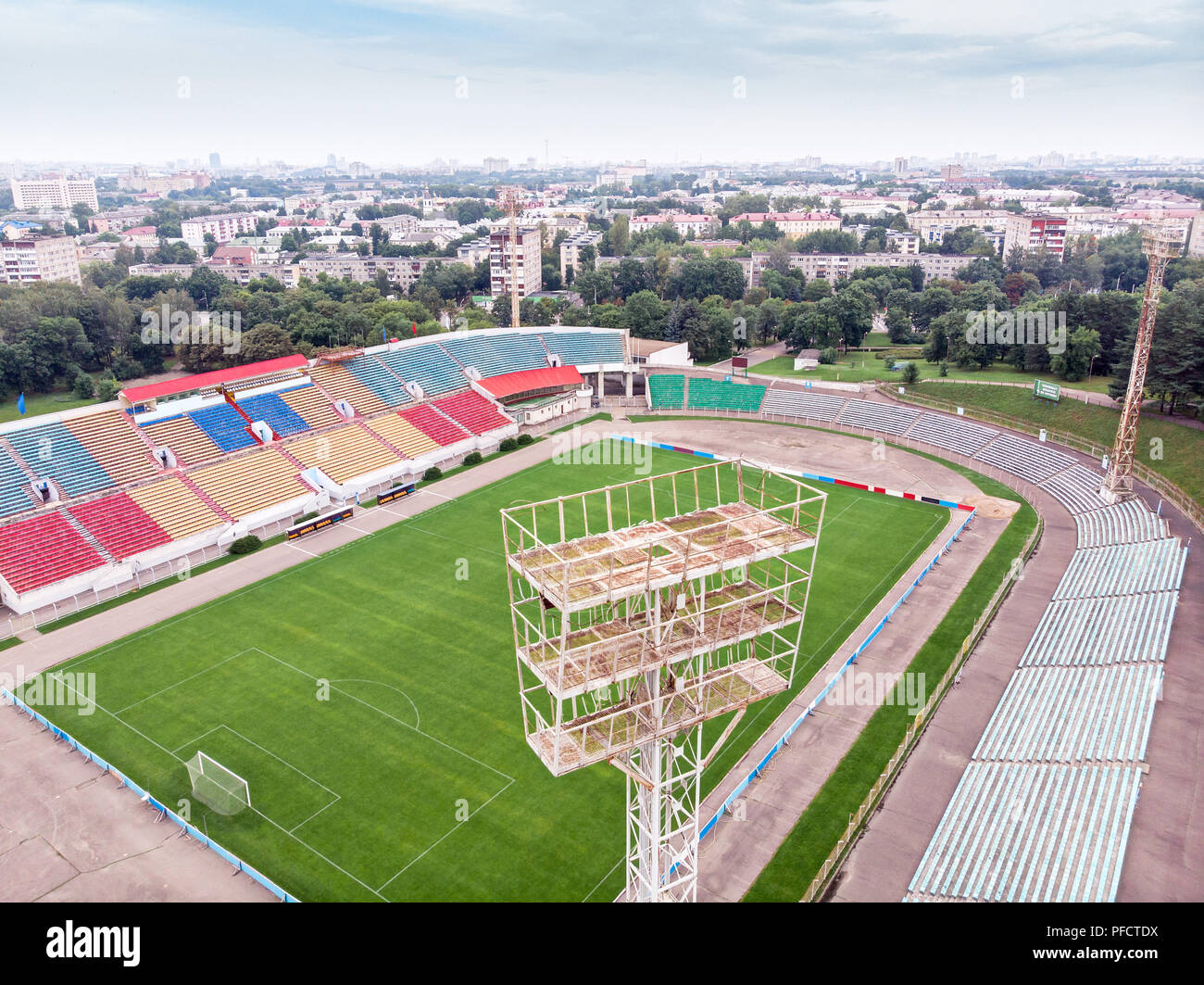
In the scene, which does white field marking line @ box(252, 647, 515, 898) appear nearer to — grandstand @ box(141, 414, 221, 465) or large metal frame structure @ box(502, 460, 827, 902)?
large metal frame structure @ box(502, 460, 827, 902)

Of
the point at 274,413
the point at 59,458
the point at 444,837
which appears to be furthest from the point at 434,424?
the point at 444,837

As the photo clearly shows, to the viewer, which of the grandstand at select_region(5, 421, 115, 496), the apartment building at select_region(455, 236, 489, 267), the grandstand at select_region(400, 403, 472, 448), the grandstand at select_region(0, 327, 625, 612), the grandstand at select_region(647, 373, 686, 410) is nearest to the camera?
the grandstand at select_region(0, 327, 625, 612)

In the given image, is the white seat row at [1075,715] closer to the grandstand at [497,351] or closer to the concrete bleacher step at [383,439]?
the concrete bleacher step at [383,439]

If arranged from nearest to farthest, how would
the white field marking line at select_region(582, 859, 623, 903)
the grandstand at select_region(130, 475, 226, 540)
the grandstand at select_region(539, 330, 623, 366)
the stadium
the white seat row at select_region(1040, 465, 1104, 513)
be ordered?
the stadium, the white field marking line at select_region(582, 859, 623, 903), the grandstand at select_region(130, 475, 226, 540), the white seat row at select_region(1040, 465, 1104, 513), the grandstand at select_region(539, 330, 623, 366)

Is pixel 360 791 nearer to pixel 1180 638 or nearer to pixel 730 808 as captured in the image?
pixel 730 808

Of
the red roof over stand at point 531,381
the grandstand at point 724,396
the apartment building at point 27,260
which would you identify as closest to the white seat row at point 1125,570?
the grandstand at point 724,396

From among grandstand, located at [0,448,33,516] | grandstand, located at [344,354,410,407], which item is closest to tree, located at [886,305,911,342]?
grandstand, located at [344,354,410,407]
